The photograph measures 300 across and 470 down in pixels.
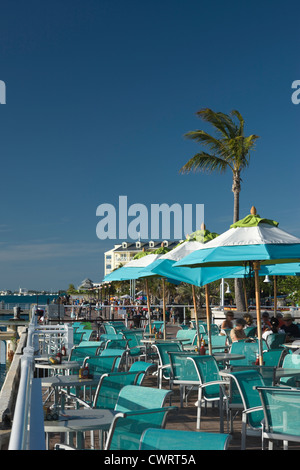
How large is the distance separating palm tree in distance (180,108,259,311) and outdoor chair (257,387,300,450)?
1691cm

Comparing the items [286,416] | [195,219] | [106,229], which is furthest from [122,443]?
[195,219]

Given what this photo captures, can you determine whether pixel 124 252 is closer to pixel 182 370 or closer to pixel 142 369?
pixel 182 370

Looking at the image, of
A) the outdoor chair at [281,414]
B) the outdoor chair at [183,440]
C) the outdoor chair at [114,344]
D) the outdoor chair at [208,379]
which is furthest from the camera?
the outdoor chair at [114,344]

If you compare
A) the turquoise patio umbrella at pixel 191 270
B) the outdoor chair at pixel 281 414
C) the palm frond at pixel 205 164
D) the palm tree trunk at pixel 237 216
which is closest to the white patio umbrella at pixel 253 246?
the turquoise patio umbrella at pixel 191 270

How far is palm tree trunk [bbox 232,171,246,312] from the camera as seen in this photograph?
2080 cm

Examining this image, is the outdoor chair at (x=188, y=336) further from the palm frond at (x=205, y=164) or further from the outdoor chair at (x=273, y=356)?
the palm frond at (x=205, y=164)

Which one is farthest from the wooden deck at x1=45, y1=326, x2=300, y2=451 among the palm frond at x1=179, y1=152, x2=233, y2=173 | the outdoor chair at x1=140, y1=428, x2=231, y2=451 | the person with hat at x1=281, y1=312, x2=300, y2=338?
the palm frond at x1=179, y1=152, x2=233, y2=173

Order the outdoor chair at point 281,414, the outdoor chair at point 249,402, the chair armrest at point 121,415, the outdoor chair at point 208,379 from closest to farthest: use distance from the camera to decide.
Result: the chair armrest at point 121,415, the outdoor chair at point 281,414, the outdoor chair at point 249,402, the outdoor chair at point 208,379

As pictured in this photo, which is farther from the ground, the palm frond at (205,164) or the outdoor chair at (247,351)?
the palm frond at (205,164)

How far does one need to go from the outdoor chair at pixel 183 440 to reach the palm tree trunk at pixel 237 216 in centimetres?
1808

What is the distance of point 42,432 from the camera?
8.48 ft

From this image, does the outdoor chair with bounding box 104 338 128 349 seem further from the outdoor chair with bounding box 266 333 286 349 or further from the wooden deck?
the outdoor chair with bounding box 266 333 286 349

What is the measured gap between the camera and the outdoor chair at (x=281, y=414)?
4.14 m
